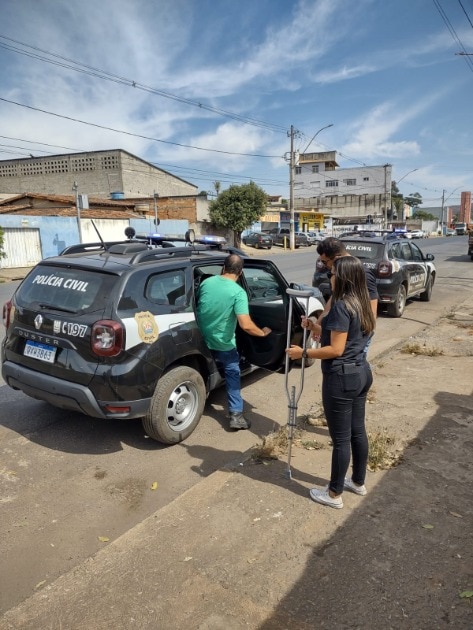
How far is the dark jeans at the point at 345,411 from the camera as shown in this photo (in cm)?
271

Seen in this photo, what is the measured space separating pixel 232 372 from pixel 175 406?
619 millimetres

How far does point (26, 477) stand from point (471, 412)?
4.08 meters

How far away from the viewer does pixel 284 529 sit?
277 centimetres

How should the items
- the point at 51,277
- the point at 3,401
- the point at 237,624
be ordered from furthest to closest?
the point at 3,401, the point at 51,277, the point at 237,624

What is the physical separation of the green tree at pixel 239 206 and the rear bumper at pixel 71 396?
34.5 metres

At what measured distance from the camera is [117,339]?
339 centimetres

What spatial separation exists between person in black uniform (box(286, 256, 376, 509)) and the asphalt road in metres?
1.27

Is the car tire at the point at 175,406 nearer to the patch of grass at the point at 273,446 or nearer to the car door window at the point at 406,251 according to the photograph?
the patch of grass at the point at 273,446

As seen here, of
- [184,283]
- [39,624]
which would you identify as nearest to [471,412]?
[184,283]

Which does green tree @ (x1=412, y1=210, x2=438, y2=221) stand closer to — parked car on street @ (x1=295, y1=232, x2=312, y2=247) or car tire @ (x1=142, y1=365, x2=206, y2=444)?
parked car on street @ (x1=295, y1=232, x2=312, y2=247)

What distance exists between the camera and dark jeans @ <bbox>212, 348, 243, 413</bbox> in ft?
13.6

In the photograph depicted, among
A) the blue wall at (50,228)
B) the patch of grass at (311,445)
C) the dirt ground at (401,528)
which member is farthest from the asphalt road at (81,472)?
the blue wall at (50,228)

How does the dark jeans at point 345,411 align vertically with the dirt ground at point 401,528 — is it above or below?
above

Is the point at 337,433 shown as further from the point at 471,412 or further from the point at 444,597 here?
the point at 471,412
